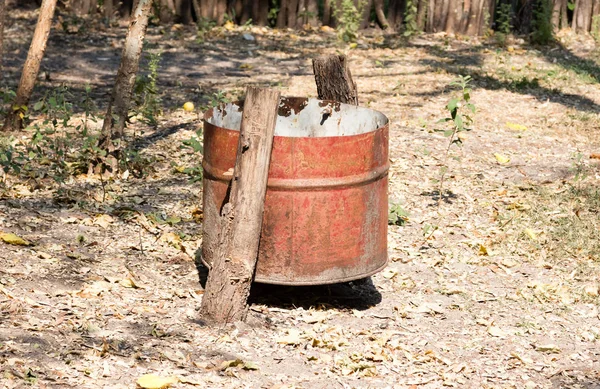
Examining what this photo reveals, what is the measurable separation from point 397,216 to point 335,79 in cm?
112

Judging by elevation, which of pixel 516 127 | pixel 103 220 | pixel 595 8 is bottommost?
pixel 103 220

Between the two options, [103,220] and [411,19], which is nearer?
[103,220]

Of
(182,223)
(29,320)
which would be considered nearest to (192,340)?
(29,320)

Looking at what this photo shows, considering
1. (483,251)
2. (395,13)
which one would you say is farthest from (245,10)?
(483,251)

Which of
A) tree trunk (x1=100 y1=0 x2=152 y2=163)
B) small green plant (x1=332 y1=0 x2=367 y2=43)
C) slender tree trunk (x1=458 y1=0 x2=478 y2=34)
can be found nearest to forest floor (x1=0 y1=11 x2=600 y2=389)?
tree trunk (x1=100 y1=0 x2=152 y2=163)

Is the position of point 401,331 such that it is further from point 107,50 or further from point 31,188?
point 107,50

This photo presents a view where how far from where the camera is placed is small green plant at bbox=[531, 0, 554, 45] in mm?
12047

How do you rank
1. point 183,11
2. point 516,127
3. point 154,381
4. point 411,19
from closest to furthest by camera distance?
1. point 154,381
2. point 516,127
3. point 411,19
4. point 183,11

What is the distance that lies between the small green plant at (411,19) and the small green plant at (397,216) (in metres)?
6.42

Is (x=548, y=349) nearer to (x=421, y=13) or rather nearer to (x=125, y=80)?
(x=125, y=80)

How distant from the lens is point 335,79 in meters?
5.84

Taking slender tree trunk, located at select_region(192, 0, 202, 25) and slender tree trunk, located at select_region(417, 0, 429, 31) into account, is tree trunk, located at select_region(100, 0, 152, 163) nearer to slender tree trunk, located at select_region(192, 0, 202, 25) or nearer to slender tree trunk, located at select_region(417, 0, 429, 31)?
slender tree trunk, located at select_region(192, 0, 202, 25)

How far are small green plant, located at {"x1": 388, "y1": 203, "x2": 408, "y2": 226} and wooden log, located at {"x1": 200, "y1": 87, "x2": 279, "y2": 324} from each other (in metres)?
1.89

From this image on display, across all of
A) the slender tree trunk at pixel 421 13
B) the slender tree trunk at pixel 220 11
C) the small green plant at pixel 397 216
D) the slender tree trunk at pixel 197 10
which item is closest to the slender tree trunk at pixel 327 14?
the slender tree trunk at pixel 421 13
